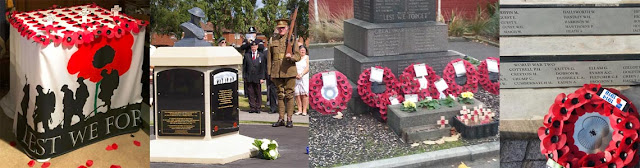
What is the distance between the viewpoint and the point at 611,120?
4.61 metres

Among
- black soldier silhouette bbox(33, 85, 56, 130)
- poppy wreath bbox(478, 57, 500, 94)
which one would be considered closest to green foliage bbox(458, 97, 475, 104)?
poppy wreath bbox(478, 57, 500, 94)

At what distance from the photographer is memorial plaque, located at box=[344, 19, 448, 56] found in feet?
14.5

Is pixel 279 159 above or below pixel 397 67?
below

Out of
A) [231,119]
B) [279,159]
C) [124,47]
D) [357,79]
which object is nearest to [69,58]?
[124,47]

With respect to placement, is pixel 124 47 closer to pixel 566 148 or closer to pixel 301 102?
pixel 301 102

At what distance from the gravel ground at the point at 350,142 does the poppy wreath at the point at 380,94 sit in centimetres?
11

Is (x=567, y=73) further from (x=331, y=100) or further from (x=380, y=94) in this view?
(x=331, y=100)

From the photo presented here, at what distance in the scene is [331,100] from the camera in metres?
4.51

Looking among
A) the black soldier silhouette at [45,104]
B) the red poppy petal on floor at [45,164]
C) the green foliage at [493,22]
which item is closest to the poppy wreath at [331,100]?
the green foliage at [493,22]

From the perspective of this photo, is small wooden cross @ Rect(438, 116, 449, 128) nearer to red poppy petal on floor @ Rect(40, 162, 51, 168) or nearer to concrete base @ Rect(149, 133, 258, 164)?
concrete base @ Rect(149, 133, 258, 164)

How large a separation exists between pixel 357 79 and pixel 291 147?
73cm

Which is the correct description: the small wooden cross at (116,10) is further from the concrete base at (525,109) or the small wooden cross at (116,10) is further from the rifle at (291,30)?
the concrete base at (525,109)

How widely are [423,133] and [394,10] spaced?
2.51ft

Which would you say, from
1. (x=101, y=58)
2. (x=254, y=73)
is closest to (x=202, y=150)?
(x=254, y=73)
